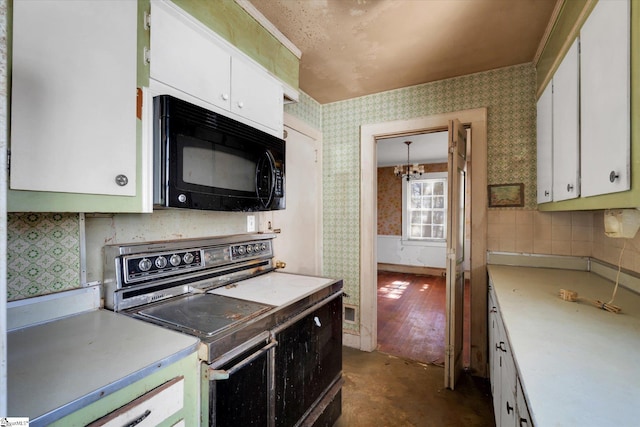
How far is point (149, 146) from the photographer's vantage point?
3.53 ft

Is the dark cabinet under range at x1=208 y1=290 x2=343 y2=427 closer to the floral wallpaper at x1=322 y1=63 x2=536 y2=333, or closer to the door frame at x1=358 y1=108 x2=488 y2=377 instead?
the door frame at x1=358 y1=108 x2=488 y2=377

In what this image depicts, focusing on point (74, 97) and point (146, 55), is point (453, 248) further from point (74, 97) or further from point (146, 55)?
point (74, 97)

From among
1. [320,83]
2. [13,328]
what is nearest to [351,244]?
[320,83]

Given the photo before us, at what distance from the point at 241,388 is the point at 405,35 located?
2093 mm

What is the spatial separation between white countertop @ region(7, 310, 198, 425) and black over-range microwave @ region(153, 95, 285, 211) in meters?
0.46

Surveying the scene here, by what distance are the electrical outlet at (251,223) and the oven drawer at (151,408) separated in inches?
48.2

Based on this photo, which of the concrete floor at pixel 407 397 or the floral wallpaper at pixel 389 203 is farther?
the floral wallpaper at pixel 389 203

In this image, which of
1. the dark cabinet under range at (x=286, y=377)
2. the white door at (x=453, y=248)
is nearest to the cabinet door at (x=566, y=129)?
the white door at (x=453, y=248)

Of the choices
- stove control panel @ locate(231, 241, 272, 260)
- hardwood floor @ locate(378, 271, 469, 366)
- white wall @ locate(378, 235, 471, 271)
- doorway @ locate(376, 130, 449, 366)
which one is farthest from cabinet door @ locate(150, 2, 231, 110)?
white wall @ locate(378, 235, 471, 271)

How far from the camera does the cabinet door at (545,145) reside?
5.75 ft

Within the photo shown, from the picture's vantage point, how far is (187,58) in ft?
3.94

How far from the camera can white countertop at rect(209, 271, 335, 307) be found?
1.35 meters

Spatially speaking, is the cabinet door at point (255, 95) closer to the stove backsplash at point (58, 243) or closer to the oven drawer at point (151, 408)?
the stove backsplash at point (58, 243)

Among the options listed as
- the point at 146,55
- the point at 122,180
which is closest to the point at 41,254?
the point at 122,180
